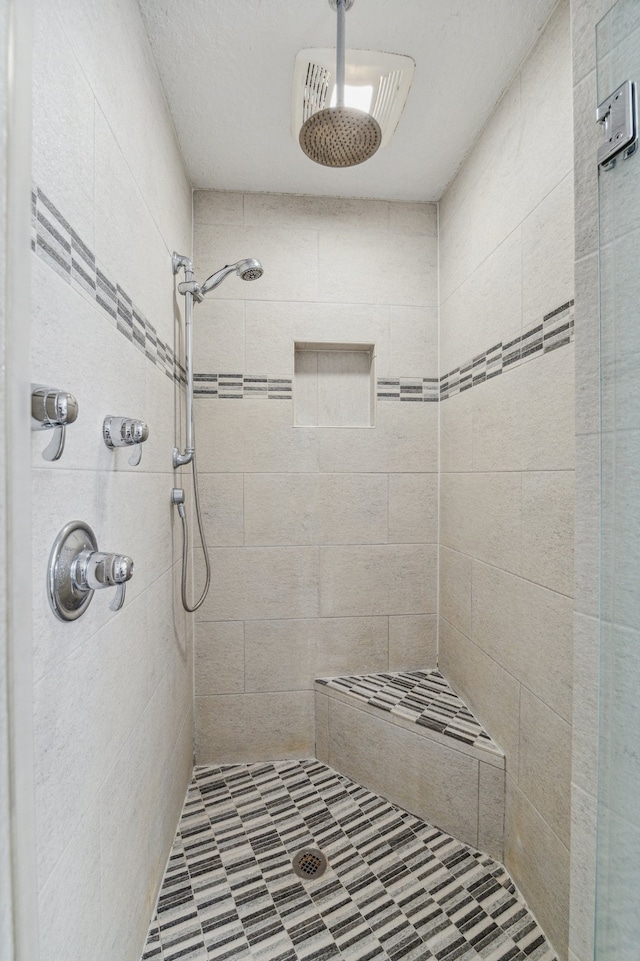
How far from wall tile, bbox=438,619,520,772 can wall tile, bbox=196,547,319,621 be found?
2.02ft

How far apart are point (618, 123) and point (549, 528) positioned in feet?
3.19

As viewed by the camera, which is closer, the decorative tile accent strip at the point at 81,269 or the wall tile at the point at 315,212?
the decorative tile accent strip at the point at 81,269

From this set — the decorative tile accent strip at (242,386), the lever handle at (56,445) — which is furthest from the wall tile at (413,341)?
the lever handle at (56,445)

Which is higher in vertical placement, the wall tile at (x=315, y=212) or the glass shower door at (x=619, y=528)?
the wall tile at (x=315, y=212)

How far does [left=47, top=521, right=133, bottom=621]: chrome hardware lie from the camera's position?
77cm

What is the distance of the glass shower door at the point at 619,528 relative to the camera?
615 mm

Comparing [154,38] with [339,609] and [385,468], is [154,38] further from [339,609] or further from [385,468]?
[339,609]

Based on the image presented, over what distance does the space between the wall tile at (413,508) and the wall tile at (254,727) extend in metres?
0.84

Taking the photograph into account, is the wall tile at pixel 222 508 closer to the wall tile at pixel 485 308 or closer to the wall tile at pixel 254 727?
the wall tile at pixel 254 727

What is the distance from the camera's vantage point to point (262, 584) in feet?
6.98

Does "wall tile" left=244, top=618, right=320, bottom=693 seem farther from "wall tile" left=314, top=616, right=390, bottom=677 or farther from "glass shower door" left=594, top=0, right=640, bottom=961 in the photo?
"glass shower door" left=594, top=0, right=640, bottom=961

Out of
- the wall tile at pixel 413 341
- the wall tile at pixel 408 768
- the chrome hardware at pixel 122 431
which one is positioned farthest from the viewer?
the wall tile at pixel 413 341

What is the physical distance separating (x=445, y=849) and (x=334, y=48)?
8.40ft

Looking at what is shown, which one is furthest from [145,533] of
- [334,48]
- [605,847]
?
[334,48]
